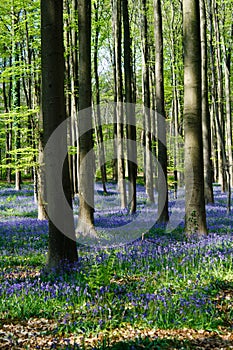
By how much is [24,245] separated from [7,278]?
2.86 meters

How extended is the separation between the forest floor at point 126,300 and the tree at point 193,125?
3.75 ft

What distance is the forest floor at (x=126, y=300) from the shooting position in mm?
4211

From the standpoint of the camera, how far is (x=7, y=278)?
643 cm

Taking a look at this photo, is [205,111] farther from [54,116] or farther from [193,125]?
[54,116]

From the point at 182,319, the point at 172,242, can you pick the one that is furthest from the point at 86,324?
the point at 172,242

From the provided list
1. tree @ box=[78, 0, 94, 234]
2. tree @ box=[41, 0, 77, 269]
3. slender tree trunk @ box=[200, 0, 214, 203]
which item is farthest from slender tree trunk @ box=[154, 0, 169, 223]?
tree @ box=[41, 0, 77, 269]

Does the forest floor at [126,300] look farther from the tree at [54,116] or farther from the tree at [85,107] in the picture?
the tree at [85,107]

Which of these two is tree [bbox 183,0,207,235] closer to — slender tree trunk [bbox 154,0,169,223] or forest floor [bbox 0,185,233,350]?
forest floor [bbox 0,185,233,350]

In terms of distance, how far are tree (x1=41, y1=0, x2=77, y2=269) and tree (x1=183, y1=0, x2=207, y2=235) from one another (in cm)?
342

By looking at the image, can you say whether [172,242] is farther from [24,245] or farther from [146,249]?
[24,245]

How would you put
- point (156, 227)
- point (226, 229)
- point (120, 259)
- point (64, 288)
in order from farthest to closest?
point (156, 227) → point (226, 229) → point (120, 259) → point (64, 288)

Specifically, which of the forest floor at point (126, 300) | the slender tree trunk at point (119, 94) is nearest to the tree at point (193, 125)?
the forest floor at point (126, 300)

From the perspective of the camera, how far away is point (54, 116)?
255 inches

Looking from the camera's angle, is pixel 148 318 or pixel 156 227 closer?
pixel 148 318
